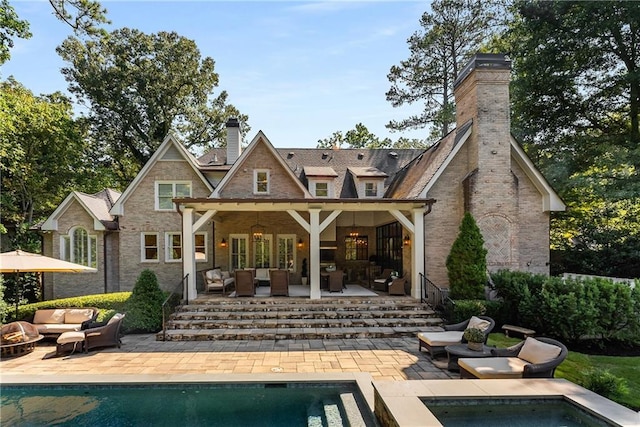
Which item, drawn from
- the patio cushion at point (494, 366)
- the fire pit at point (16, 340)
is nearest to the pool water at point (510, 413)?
the patio cushion at point (494, 366)

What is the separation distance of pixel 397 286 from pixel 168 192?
39.6 feet

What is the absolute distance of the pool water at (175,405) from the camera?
19.6 feet

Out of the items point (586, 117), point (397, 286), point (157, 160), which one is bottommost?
point (397, 286)

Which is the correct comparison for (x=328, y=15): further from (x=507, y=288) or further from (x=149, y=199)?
(x=149, y=199)

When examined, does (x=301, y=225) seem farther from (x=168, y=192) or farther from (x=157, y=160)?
(x=157, y=160)

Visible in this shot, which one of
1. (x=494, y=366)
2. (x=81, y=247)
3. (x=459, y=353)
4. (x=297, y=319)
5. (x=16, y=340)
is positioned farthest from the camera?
(x=81, y=247)

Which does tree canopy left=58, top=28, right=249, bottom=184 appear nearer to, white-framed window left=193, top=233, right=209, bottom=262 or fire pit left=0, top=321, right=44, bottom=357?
white-framed window left=193, top=233, right=209, bottom=262

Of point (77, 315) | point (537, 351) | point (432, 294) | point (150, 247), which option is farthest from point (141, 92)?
point (537, 351)

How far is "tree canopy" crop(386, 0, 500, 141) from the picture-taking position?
26.0m

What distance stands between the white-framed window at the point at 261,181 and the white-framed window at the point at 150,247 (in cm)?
557

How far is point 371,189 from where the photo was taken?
789 inches

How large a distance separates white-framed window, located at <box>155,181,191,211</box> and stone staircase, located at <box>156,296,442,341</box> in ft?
22.2

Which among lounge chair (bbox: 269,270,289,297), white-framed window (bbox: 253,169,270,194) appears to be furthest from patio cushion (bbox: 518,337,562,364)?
white-framed window (bbox: 253,169,270,194)

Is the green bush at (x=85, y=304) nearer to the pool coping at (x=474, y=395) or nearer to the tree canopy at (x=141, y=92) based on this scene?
the pool coping at (x=474, y=395)
